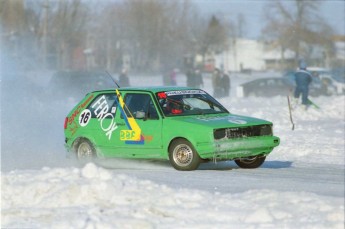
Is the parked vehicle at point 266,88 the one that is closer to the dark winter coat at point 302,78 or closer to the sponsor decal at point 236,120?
the dark winter coat at point 302,78

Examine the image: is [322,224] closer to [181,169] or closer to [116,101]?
[181,169]

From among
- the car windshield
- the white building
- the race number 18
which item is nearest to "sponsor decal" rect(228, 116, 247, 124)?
the car windshield

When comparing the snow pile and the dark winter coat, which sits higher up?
the dark winter coat

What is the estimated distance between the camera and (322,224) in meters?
6.72

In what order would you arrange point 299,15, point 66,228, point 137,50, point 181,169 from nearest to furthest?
point 66,228 → point 181,169 → point 299,15 → point 137,50

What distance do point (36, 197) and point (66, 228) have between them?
1480mm

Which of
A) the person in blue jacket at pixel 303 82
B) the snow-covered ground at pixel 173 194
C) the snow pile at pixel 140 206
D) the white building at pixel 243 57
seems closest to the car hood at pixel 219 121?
the snow-covered ground at pixel 173 194

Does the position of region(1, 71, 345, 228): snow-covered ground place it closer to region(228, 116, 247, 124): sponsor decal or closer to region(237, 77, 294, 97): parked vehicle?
region(228, 116, 247, 124): sponsor decal

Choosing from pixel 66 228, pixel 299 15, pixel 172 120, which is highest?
pixel 299 15

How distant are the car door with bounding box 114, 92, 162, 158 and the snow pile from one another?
2541 millimetres

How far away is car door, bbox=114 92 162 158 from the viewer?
482 inches

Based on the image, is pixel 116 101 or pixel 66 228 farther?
pixel 116 101

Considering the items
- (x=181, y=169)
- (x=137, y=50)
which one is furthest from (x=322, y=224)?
(x=137, y=50)

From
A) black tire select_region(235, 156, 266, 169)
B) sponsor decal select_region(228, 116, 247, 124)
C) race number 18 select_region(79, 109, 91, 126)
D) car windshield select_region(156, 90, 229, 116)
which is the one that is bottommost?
black tire select_region(235, 156, 266, 169)
